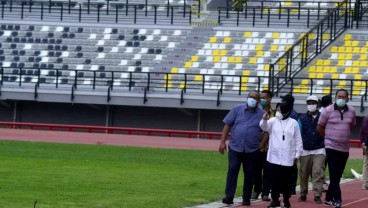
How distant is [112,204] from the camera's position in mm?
19219

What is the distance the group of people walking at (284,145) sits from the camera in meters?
20.0

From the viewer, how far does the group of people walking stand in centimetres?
2005

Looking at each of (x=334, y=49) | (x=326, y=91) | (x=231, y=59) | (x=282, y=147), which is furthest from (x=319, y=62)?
(x=282, y=147)

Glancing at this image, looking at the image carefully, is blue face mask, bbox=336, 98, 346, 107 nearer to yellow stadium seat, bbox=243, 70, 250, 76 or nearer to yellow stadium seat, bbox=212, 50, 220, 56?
yellow stadium seat, bbox=243, 70, 250, 76

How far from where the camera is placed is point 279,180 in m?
20.1

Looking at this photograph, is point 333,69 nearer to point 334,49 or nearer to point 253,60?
point 334,49

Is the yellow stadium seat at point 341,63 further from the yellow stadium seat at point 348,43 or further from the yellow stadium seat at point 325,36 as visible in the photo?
the yellow stadium seat at point 325,36

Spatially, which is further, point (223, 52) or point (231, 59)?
point (223, 52)

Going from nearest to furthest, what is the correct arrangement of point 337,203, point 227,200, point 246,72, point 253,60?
point 227,200 → point 337,203 → point 246,72 → point 253,60

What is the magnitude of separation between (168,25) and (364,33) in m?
8.95

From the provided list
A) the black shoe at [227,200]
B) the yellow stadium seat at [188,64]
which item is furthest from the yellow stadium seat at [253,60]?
the black shoe at [227,200]

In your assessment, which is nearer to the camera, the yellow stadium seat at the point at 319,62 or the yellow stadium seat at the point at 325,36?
the yellow stadium seat at the point at 319,62

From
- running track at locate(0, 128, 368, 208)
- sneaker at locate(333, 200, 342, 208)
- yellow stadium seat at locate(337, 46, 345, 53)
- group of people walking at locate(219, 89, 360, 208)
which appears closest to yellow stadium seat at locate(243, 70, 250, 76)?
yellow stadium seat at locate(337, 46, 345, 53)

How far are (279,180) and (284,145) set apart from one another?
1.94 feet
